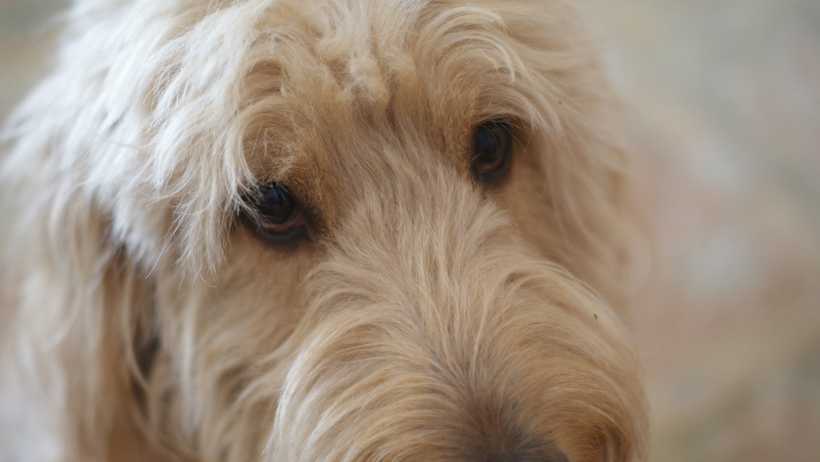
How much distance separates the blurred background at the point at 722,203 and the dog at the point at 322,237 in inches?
34.6

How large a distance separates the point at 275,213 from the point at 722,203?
1.98m

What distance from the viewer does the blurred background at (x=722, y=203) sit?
2.27 meters

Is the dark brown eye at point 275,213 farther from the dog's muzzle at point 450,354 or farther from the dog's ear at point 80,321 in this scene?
the dog's ear at point 80,321

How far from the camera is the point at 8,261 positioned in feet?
5.99

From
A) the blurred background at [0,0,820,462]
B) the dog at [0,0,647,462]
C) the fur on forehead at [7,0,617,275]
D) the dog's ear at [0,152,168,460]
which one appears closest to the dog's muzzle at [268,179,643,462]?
the dog at [0,0,647,462]

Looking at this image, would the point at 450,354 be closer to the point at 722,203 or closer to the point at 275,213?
the point at 275,213

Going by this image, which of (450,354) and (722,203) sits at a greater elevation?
(722,203)

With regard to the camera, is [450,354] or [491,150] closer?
[450,354]

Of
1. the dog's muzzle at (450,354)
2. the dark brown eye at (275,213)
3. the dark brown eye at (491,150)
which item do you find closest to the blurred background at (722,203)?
the dark brown eye at (491,150)

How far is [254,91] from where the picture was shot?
122cm

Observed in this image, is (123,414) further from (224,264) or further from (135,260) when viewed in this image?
(224,264)

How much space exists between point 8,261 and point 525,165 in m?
1.44

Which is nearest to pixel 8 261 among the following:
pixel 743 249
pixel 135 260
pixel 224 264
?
pixel 135 260

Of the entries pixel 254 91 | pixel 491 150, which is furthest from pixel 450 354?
pixel 254 91
